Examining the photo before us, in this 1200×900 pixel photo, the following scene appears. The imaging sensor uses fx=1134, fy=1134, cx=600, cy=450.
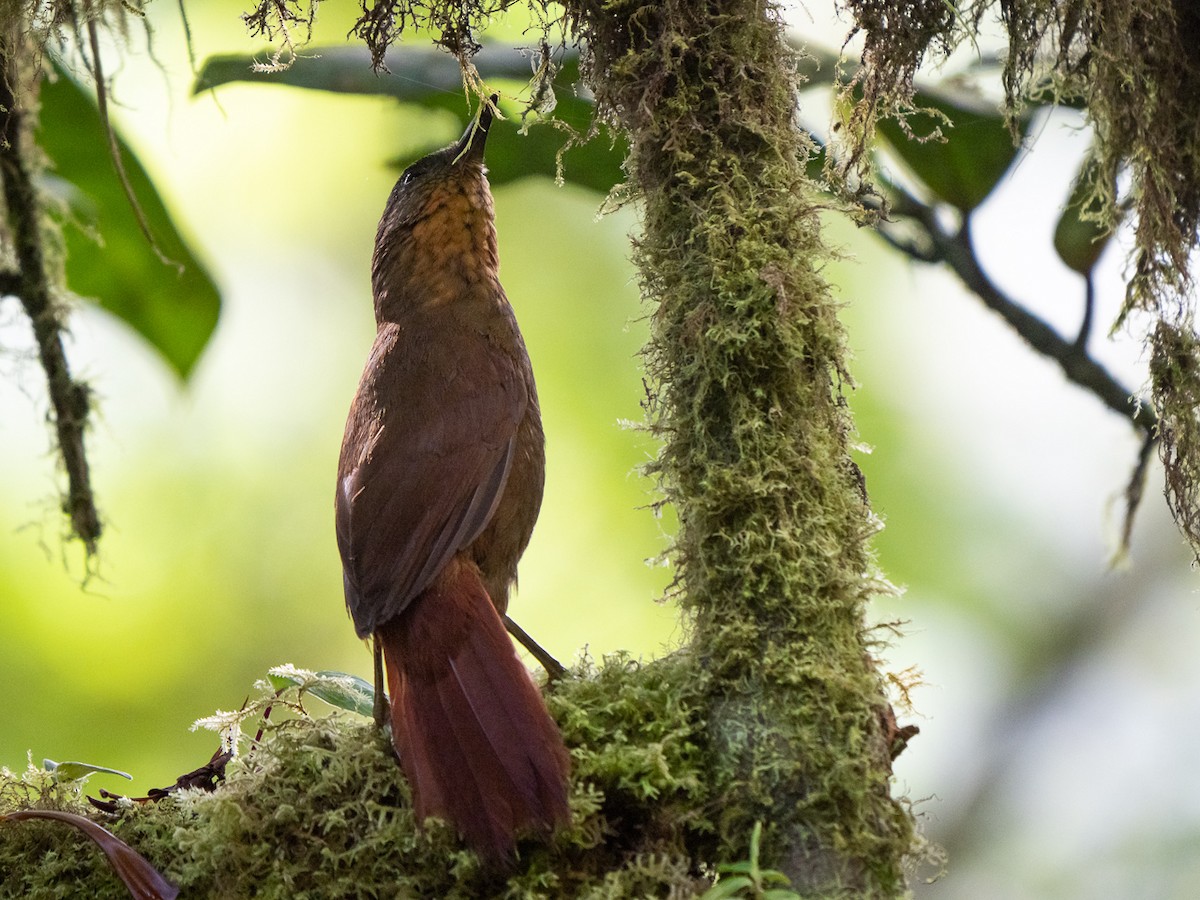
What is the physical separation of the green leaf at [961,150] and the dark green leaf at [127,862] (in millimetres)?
2568

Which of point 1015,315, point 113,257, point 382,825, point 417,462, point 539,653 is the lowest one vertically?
point 382,825

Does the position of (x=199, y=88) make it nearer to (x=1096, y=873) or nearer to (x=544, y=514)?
(x=544, y=514)

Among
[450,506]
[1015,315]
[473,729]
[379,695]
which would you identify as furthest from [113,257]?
[1015,315]

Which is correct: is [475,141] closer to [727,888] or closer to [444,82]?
[444,82]

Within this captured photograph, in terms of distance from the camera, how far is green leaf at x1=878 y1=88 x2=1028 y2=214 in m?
3.14

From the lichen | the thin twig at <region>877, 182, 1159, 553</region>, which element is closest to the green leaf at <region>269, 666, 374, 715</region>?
the lichen

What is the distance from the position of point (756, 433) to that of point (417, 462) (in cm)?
85

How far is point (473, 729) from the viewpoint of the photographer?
1.82 meters

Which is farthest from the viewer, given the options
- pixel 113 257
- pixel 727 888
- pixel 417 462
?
pixel 113 257

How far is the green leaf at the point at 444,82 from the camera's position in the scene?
9.77ft

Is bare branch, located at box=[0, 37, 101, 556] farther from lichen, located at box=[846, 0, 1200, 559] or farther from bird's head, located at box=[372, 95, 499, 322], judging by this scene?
lichen, located at box=[846, 0, 1200, 559]

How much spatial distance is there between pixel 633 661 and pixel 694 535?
0.82 feet

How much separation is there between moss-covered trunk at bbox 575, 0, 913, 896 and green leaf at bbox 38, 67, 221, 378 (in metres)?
1.92

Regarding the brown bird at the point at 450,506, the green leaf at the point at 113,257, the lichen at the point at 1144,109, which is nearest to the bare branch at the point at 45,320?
the green leaf at the point at 113,257
